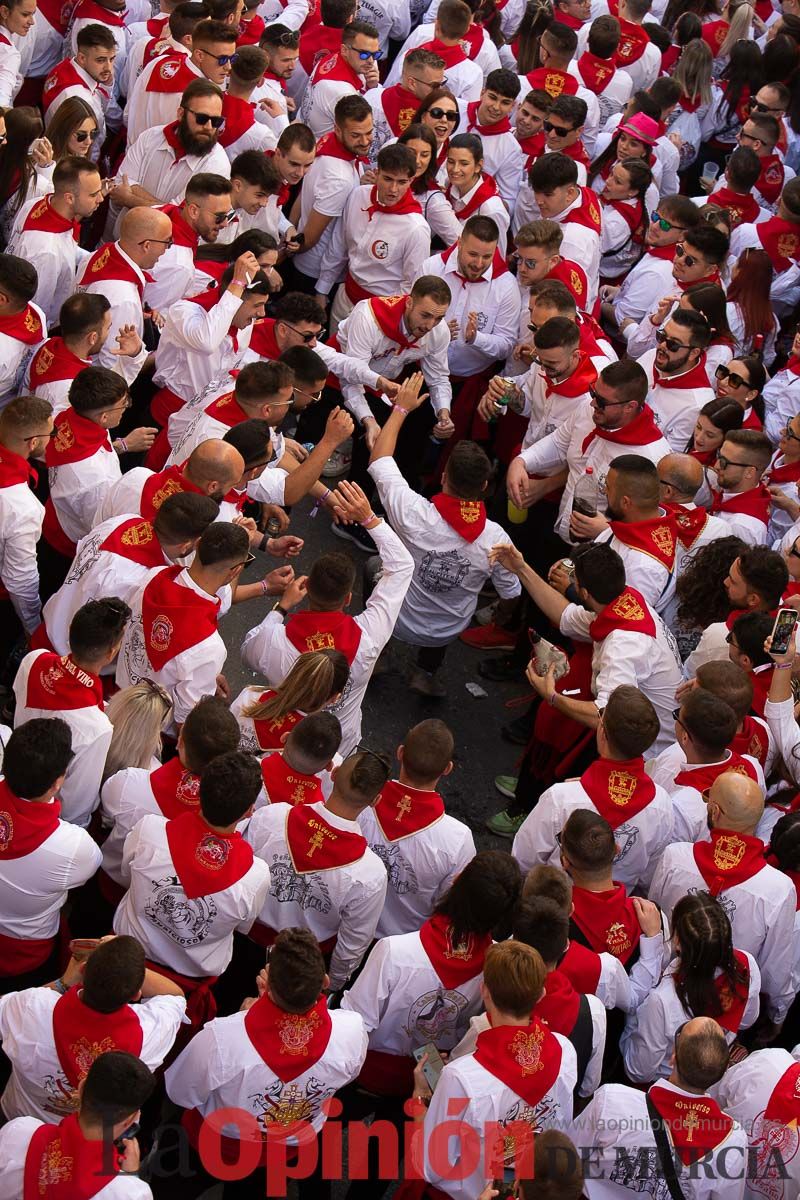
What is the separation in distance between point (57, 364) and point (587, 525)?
2743mm

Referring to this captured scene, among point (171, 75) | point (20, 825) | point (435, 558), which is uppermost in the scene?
point (171, 75)

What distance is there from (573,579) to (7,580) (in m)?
2.68

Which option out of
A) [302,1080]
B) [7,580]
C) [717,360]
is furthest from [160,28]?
[302,1080]

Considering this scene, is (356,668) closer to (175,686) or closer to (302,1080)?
(175,686)

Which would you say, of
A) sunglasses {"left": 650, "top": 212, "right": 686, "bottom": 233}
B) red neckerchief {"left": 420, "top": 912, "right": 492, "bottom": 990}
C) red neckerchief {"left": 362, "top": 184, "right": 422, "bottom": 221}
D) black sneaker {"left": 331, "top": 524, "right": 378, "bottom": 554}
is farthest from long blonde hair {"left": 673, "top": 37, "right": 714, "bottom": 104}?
red neckerchief {"left": 420, "top": 912, "right": 492, "bottom": 990}

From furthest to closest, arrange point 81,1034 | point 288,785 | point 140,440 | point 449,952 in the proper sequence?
point 140,440
point 288,785
point 449,952
point 81,1034

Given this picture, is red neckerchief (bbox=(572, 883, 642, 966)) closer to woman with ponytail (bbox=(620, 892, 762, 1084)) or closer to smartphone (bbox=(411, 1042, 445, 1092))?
woman with ponytail (bbox=(620, 892, 762, 1084))

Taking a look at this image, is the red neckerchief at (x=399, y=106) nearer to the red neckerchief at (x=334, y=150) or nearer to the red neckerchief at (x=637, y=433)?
the red neckerchief at (x=334, y=150)

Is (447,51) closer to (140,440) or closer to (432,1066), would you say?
(140,440)

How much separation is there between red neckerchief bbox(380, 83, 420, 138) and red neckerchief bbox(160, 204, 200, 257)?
101 inches

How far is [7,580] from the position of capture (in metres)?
6.09

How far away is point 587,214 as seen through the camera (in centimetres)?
923

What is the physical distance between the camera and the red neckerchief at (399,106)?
9.70 metres

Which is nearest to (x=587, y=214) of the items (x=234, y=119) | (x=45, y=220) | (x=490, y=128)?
(x=490, y=128)
